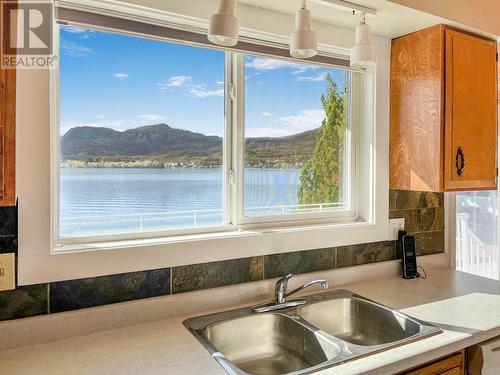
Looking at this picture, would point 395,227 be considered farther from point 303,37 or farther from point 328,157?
point 303,37

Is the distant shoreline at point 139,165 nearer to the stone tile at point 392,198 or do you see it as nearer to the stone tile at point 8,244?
the stone tile at point 8,244

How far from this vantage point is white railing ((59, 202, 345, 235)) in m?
1.40

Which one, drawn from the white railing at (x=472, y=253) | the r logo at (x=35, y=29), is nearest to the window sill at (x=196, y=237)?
the r logo at (x=35, y=29)

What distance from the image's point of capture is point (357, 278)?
186 centimetres

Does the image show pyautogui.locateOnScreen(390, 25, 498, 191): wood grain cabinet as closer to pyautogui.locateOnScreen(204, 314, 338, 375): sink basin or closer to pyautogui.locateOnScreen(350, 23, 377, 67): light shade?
pyautogui.locateOnScreen(350, 23, 377, 67): light shade

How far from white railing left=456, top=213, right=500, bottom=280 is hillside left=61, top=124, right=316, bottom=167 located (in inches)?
63.2

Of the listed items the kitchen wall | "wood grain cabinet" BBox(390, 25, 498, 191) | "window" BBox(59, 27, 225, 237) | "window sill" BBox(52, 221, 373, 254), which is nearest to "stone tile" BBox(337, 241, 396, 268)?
"window sill" BBox(52, 221, 373, 254)

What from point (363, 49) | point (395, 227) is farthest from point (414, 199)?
point (363, 49)

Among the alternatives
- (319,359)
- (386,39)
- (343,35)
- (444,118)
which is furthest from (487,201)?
(319,359)

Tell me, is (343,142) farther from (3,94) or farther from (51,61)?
(3,94)

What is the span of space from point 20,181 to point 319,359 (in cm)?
116

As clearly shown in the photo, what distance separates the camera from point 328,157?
1.94 meters

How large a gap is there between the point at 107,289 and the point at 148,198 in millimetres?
384

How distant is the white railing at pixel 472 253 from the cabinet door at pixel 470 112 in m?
0.87
